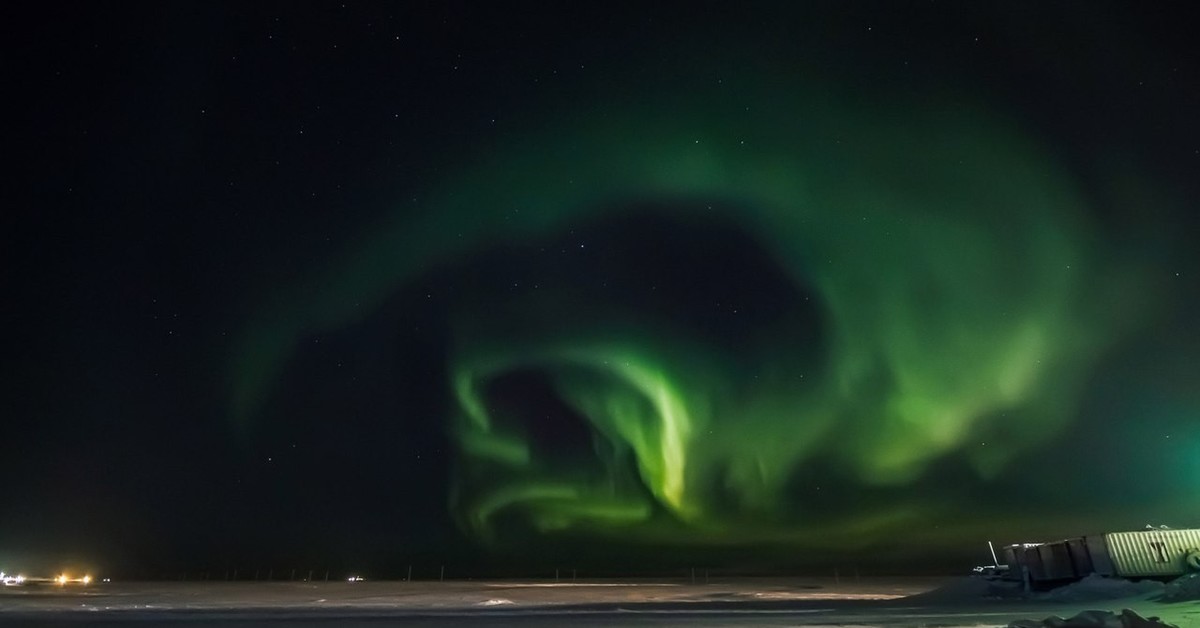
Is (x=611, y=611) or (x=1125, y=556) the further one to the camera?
(x=1125, y=556)

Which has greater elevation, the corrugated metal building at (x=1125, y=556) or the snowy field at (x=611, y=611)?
the corrugated metal building at (x=1125, y=556)

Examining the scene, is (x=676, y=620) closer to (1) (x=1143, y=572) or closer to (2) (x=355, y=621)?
(2) (x=355, y=621)

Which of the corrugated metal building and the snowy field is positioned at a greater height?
the corrugated metal building

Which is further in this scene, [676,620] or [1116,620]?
[676,620]

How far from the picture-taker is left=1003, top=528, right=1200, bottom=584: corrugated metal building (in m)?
49.7

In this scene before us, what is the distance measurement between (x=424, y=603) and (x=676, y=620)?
21368 mm

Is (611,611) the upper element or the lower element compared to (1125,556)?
lower

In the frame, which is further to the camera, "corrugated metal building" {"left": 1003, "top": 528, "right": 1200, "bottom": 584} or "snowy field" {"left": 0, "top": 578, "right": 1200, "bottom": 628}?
"corrugated metal building" {"left": 1003, "top": 528, "right": 1200, "bottom": 584}

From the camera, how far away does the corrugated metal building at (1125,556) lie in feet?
163

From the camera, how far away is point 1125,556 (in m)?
50.2

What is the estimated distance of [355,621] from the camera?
34438mm

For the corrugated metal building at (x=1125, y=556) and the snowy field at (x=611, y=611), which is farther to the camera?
the corrugated metal building at (x=1125, y=556)

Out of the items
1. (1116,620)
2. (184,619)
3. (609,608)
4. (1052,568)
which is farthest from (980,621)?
(184,619)

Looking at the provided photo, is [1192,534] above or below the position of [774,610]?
above
